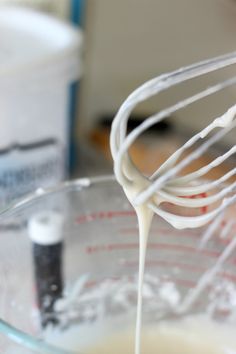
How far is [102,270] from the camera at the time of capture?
0.55m

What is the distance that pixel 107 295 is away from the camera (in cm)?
56

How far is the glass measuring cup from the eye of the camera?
0.50 meters

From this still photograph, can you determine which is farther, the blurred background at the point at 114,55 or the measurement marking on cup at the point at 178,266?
the blurred background at the point at 114,55

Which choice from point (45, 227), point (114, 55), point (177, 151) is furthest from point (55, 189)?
point (114, 55)

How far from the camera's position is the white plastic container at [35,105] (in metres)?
0.60

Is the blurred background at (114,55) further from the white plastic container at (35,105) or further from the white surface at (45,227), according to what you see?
the white surface at (45,227)

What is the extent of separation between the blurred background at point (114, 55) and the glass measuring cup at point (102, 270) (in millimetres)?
124

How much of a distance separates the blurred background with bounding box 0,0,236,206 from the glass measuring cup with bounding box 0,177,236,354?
0.12 metres

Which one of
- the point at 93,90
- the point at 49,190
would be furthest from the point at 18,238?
the point at 93,90

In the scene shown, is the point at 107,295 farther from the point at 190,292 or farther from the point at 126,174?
the point at 126,174

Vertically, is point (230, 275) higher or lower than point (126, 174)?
lower

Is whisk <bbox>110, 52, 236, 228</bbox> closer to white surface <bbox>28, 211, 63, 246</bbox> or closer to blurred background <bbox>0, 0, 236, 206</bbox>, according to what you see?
white surface <bbox>28, 211, 63, 246</bbox>

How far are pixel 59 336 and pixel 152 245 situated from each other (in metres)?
0.11

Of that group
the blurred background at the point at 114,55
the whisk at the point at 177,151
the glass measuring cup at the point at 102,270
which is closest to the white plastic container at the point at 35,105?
the blurred background at the point at 114,55
